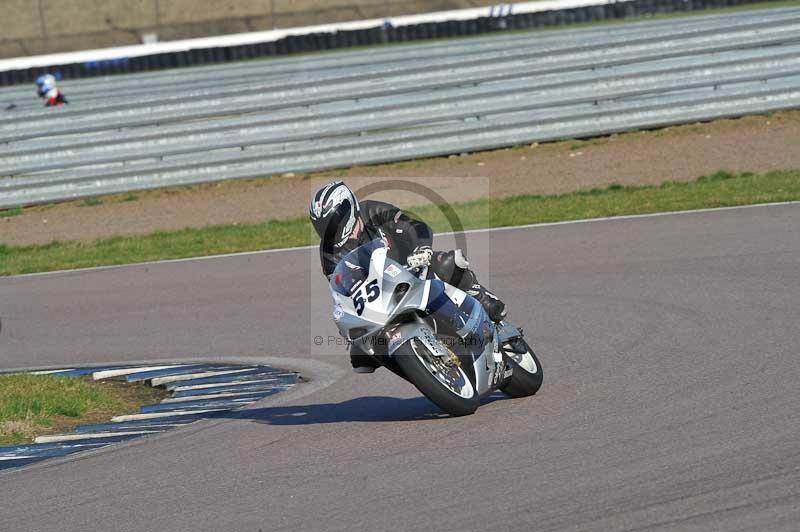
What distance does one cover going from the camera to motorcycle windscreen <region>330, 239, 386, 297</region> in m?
6.55

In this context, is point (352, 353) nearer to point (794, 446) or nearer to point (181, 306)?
point (794, 446)

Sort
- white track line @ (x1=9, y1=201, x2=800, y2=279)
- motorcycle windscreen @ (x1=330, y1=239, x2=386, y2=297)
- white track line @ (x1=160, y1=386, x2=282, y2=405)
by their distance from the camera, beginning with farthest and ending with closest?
white track line @ (x1=9, y1=201, x2=800, y2=279)
white track line @ (x1=160, y1=386, x2=282, y2=405)
motorcycle windscreen @ (x1=330, y1=239, x2=386, y2=297)

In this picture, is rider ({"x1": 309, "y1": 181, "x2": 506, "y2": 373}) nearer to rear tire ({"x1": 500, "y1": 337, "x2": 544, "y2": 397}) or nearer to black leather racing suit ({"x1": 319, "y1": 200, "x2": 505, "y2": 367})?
black leather racing suit ({"x1": 319, "y1": 200, "x2": 505, "y2": 367})

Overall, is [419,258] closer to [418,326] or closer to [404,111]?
[418,326]

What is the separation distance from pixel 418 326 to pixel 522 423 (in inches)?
29.5

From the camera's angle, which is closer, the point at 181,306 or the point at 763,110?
the point at 181,306

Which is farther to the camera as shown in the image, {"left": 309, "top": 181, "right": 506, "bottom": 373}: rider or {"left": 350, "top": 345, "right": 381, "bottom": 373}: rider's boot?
{"left": 350, "top": 345, "right": 381, "bottom": 373}: rider's boot

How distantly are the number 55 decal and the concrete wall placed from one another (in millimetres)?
25172

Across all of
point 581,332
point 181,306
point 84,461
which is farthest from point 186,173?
point 84,461

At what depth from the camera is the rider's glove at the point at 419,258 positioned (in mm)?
6473

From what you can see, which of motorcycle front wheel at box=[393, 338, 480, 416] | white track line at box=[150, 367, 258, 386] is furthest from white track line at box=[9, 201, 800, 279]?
motorcycle front wheel at box=[393, 338, 480, 416]

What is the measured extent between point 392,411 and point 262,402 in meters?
1.09

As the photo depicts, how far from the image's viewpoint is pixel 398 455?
239 inches

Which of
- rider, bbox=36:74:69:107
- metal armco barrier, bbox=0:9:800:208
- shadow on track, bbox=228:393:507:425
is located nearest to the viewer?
shadow on track, bbox=228:393:507:425
